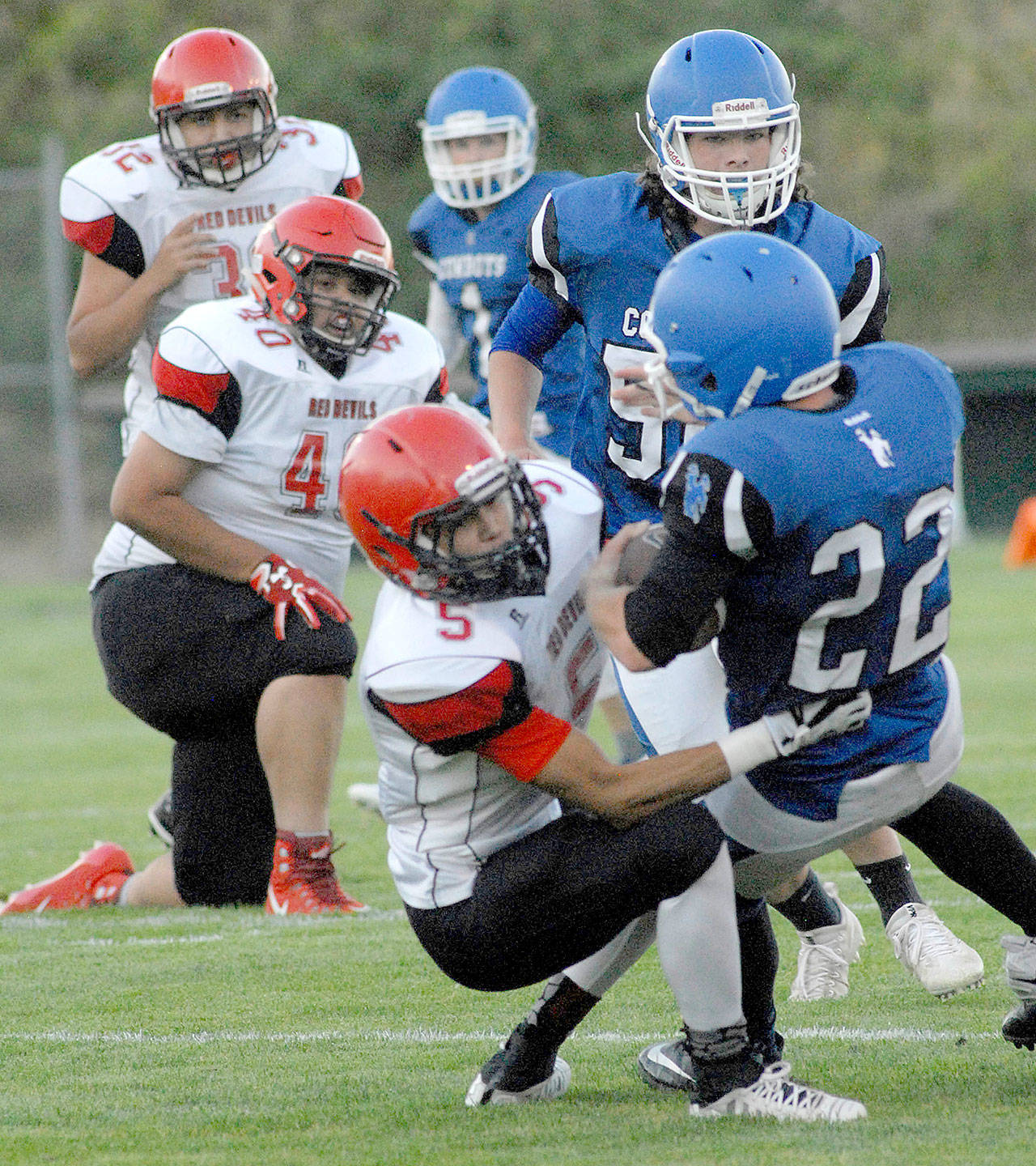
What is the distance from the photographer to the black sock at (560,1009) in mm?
2795

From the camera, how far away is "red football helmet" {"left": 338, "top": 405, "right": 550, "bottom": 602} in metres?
2.60

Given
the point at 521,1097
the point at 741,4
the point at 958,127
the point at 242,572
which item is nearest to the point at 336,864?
the point at 242,572

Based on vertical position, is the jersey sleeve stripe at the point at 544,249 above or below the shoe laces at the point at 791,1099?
above

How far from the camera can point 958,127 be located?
27000mm

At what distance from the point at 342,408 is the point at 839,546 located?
1.87 m

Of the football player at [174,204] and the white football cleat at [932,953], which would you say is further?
the football player at [174,204]

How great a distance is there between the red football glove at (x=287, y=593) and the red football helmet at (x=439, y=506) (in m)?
1.46

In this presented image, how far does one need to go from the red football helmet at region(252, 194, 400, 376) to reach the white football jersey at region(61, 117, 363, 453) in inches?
22.9

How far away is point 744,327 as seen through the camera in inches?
101

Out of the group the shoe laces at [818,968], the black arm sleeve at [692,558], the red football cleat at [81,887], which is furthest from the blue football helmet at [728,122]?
the red football cleat at [81,887]

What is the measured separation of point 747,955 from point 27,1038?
127cm

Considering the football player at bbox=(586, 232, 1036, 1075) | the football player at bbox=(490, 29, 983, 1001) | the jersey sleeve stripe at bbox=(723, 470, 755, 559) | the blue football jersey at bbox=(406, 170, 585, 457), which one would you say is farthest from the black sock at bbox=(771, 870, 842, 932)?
the blue football jersey at bbox=(406, 170, 585, 457)

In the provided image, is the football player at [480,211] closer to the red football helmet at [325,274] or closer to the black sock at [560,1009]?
the red football helmet at [325,274]

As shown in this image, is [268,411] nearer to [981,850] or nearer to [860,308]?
[860,308]
